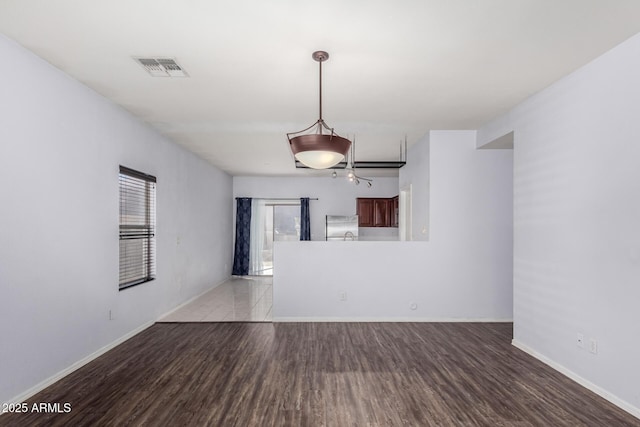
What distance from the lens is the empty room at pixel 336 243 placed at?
249 centimetres

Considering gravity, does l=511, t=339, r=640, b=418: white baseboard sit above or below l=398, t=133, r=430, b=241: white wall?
below

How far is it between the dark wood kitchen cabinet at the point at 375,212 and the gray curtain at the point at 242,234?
114 inches

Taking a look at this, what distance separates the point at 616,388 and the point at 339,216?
658cm

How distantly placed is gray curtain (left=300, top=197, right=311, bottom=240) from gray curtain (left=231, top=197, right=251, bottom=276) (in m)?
1.36

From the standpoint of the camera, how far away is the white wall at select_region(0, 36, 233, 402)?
261 cm

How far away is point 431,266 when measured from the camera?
16.4ft

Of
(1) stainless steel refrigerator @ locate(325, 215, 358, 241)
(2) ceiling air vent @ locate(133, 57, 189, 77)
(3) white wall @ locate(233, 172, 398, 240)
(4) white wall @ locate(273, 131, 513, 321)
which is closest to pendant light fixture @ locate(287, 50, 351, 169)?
(2) ceiling air vent @ locate(133, 57, 189, 77)

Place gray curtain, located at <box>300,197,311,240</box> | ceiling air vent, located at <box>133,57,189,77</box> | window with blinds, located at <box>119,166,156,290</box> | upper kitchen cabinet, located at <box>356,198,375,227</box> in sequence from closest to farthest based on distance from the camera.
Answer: ceiling air vent, located at <box>133,57,189,77</box>
window with blinds, located at <box>119,166,156,290</box>
upper kitchen cabinet, located at <box>356,198,375,227</box>
gray curtain, located at <box>300,197,311,240</box>

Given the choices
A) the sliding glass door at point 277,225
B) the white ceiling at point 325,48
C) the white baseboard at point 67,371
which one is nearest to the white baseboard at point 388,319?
the white baseboard at point 67,371

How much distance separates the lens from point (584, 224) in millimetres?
3002

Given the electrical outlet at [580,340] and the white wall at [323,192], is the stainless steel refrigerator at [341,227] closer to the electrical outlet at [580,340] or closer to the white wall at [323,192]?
the white wall at [323,192]

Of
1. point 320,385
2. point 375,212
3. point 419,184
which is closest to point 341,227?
point 375,212

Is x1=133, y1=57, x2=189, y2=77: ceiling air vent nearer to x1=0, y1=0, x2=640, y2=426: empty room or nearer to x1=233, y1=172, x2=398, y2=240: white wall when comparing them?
x1=0, y1=0, x2=640, y2=426: empty room

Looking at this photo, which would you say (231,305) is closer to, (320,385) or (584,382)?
(320,385)
